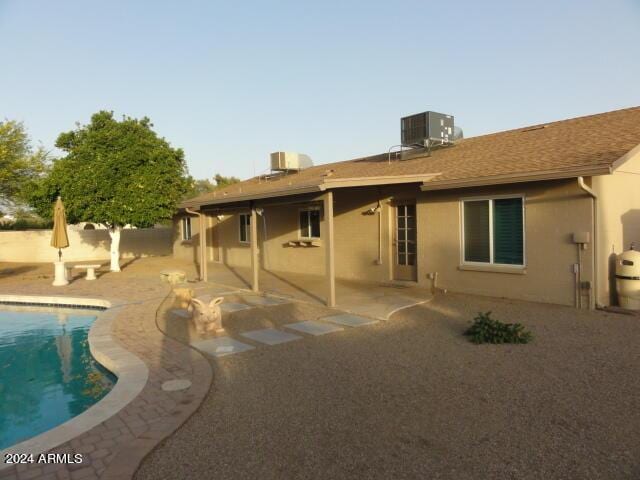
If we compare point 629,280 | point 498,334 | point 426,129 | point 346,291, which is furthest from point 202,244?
point 629,280

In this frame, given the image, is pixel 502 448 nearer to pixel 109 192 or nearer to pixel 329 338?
pixel 329 338

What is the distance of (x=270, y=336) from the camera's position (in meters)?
7.73

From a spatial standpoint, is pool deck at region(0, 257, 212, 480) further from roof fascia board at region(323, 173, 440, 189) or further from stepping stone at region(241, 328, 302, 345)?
roof fascia board at region(323, 173, 440, 189)

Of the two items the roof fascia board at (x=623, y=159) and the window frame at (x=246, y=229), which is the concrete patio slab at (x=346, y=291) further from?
the roof fascia board at (x=623, y=159)

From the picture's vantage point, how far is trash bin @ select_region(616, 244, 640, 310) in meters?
8.52

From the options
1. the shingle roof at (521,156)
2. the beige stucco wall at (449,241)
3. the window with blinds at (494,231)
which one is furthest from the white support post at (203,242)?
the window with blinds at (494,231)

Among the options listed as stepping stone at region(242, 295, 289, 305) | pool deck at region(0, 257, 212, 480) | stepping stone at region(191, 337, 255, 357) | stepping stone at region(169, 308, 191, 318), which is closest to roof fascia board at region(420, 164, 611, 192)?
stepping stone at region(242, 295, 289, 305)

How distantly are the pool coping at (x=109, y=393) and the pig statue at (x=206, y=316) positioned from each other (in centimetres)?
130

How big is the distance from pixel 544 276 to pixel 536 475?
21.6 feet

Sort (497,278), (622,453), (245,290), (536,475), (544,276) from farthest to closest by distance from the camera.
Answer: (245,290), (497,278), (544,276), (622,453), (536,475)

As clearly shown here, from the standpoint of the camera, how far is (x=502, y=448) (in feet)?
12.3

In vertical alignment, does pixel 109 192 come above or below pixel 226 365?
above

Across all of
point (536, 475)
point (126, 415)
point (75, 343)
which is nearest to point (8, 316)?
point (75, 343)

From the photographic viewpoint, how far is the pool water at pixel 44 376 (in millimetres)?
5223
